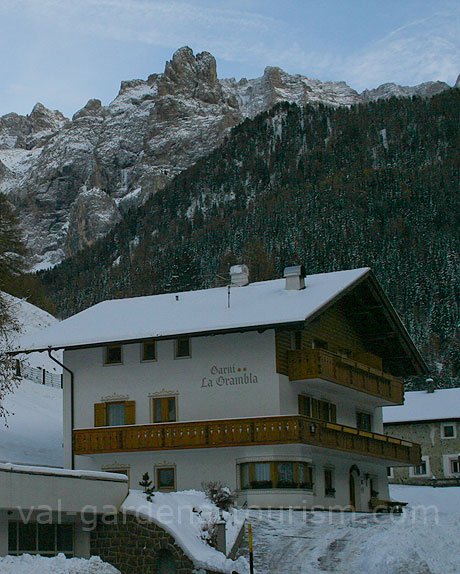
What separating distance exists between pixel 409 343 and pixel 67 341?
17034 millimetres

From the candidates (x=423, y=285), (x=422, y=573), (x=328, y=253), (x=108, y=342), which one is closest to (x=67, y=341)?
(x=108, y=342)

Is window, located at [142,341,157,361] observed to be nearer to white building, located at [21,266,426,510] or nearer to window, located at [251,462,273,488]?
white building, located at [21,266,426,510]

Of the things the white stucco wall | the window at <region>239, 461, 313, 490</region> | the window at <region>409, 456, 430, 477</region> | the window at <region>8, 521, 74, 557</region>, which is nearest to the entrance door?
the window at <region>239, 461, 313, 490</region>

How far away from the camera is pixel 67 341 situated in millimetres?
40438

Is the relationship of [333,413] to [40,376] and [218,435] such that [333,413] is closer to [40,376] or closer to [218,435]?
[218,435]

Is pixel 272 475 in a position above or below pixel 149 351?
below

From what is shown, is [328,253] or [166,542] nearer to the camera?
[166,542]

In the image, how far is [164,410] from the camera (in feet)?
128

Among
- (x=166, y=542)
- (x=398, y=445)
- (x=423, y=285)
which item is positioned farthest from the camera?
(x=423, y=285)

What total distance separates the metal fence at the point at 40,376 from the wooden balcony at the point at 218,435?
1745cm

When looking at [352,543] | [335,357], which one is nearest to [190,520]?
[352,543]

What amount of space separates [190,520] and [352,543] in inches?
175

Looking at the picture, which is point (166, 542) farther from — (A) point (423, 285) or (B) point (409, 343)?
(A) point (423, 285)

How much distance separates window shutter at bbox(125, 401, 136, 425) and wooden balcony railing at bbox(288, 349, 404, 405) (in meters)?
6.61
